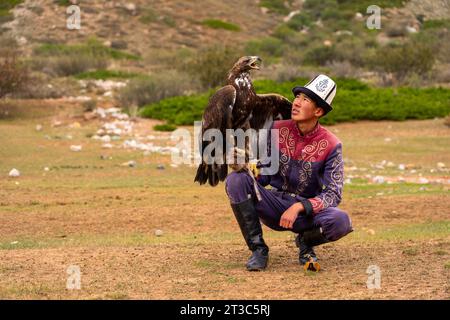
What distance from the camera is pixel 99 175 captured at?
16.7 m

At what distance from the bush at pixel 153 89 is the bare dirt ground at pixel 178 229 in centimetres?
494

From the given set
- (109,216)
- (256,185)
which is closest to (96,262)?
(256,185)

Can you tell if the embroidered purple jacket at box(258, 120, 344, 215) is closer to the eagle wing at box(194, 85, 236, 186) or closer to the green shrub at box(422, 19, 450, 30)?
the eagle wing at box(194, 85, 236, 186)

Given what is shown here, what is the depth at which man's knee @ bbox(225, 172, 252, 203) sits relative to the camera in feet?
23.2

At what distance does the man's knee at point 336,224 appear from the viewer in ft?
22.6

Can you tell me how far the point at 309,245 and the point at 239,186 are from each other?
2.47 feet

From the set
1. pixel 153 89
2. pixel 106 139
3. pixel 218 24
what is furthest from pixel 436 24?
pixel 106 139

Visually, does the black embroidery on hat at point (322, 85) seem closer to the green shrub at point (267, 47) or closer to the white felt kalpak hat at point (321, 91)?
the white felt kalpak hat at point (321, 91)

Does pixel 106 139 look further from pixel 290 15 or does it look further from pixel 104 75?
pixel 290 15

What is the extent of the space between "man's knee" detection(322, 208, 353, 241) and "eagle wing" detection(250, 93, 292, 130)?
110 centimetres

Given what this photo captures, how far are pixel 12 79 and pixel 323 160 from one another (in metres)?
19.6

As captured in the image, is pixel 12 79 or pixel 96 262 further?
pixel 12 79

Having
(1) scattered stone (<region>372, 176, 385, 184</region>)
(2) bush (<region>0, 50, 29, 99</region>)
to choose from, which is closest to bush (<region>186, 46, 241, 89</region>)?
(2) bush (<region>0, 50, 29, 99</region>)

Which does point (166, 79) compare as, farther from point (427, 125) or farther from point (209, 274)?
point (209, 274)
